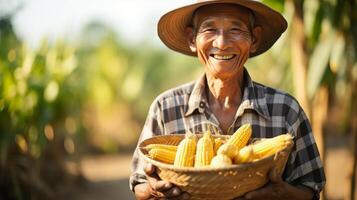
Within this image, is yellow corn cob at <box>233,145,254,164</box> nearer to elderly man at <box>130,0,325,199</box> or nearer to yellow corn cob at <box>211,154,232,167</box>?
yellow corn cob at <box>211,154,232,167</box>

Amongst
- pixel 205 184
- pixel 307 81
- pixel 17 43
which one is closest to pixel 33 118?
pixel 17 43

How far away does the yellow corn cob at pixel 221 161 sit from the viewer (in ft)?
6.90

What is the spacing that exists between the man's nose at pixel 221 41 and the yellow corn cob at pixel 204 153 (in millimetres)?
450

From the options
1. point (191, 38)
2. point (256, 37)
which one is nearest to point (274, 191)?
point (256, 37)

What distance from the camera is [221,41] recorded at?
2514 millimetres

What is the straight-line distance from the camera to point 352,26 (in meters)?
4.76

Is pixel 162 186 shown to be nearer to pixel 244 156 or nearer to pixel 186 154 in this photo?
pixel 186 154

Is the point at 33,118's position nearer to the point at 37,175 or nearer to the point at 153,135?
the point at 37,175

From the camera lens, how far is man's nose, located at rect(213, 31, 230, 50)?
2512 mm

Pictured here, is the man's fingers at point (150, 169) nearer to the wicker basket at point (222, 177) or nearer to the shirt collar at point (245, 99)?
the wicker basket at point (222, 177)

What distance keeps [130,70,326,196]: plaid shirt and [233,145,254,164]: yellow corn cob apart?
1.48ft

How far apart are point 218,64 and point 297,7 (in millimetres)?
2217

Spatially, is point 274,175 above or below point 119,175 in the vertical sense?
above

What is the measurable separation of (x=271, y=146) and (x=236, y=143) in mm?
136
